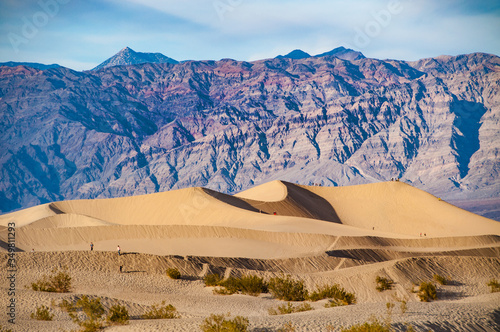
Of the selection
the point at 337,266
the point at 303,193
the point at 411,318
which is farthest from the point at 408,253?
the point at 303,193

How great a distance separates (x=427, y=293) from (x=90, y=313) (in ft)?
52.9

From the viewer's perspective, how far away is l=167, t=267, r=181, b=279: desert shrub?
112 feet

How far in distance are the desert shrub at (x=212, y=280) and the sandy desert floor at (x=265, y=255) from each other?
385 millimetres

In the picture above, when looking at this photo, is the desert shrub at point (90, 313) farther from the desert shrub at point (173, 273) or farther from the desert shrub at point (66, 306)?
the desert shrub at point (173, 273)

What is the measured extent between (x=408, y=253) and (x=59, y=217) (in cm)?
4383

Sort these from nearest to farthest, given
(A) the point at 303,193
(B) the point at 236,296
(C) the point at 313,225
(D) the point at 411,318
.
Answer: (D) the point at 411,318 → (B) the point at 236,296 → (C) the point at 313,225 → (A) the point at 303,193

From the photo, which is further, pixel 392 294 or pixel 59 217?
pixel 59 217

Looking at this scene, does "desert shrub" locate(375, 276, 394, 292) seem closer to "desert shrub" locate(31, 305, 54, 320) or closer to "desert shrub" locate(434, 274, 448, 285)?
"desert shrub" locate(434, 274, 448, 285)

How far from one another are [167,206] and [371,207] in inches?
1219

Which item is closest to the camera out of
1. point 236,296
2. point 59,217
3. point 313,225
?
point 236,296

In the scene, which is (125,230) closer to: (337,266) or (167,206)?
(337,266)

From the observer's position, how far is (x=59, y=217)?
77625 millimetres

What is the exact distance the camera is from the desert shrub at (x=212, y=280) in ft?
107

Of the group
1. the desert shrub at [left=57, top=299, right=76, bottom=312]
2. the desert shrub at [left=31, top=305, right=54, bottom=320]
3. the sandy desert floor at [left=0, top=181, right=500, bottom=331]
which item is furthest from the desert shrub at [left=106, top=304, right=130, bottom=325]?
the desert shrub at [left=57, top=299, right=76, bottom=312]
